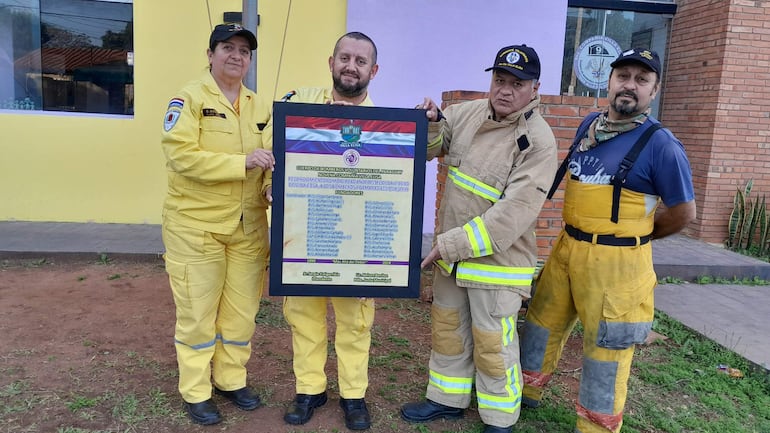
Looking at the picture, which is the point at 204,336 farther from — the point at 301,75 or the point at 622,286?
the point at 301,75

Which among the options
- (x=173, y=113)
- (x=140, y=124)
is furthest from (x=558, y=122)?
(x=140, y=124)

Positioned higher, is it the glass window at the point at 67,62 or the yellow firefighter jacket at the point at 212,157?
the glass window at the point at 67,62

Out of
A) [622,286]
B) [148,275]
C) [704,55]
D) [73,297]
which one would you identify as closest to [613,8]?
[704,55]

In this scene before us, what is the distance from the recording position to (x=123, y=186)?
7227 mm

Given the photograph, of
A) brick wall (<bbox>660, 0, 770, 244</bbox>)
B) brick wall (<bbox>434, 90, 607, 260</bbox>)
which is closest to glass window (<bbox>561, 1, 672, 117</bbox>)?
brick wall (<bbox>660, 0, 770, 244</bbox>)

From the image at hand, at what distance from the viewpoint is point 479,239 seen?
2.88 meters

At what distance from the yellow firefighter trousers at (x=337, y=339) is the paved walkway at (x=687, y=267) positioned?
3.17 m

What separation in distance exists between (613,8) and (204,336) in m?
7.82

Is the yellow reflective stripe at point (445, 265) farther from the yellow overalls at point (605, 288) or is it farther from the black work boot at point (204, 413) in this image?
the black work boot at point (204, 413)

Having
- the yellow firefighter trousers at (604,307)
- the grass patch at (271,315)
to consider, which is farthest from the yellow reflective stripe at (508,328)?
the grass patch at (271,315)

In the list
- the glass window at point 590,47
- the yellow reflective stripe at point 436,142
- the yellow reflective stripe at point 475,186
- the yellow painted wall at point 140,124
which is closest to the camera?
the yellow reflective stripe at point 475,186

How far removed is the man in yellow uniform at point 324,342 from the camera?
306 centimetres

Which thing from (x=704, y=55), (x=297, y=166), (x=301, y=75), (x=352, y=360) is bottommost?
(x=352, y=360)

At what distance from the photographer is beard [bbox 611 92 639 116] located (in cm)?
280
